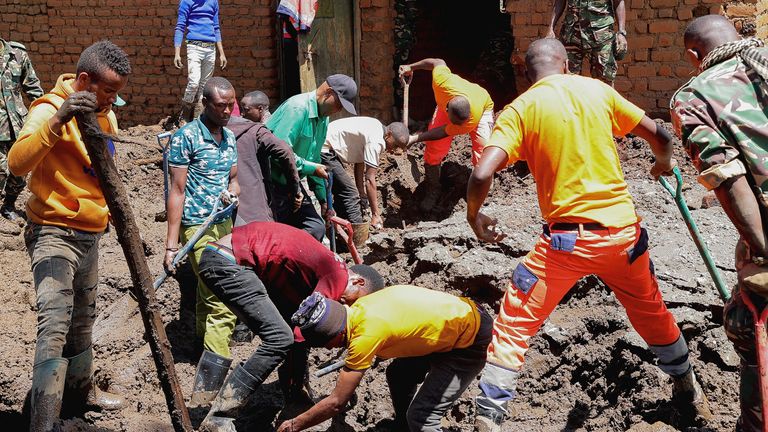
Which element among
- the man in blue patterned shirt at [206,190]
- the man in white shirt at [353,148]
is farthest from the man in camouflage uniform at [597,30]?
the man in blue patterned shirt at [206,190]

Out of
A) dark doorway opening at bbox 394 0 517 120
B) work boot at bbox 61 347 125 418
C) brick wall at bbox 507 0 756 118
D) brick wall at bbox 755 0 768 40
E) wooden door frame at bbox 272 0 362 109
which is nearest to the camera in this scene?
work boot at bbox 61 347 125 418

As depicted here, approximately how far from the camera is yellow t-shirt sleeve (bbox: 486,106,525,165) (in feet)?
13.0

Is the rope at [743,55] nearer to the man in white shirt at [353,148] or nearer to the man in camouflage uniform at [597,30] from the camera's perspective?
the man in camouflage uniform at [597,30]

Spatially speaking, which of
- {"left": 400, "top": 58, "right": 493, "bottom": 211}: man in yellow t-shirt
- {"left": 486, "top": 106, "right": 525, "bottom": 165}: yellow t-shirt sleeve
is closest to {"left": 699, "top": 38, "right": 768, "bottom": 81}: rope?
{"left": 486, "top": 106, "right": 525, "bottom": 165}: yellow t-shirt sleeve

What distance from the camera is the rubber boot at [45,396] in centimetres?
432

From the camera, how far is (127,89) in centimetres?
1084

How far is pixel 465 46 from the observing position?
11.4 meters

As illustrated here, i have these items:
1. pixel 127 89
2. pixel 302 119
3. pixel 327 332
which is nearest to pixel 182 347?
pixel 302 119

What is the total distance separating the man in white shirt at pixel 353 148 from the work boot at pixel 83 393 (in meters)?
2.78

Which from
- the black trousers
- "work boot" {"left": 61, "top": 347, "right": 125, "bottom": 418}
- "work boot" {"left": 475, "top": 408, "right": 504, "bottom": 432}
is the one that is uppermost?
the black trousers

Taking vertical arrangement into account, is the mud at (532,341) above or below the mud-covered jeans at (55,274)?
below

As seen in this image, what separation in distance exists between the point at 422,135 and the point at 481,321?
12.1 ft

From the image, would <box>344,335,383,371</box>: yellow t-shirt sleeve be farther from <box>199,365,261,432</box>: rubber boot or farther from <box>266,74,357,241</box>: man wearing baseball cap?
<box>266,74,357,241</box>: man wearing baseball cap

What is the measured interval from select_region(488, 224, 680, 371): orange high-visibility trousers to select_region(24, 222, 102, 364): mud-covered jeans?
7.24 ft
